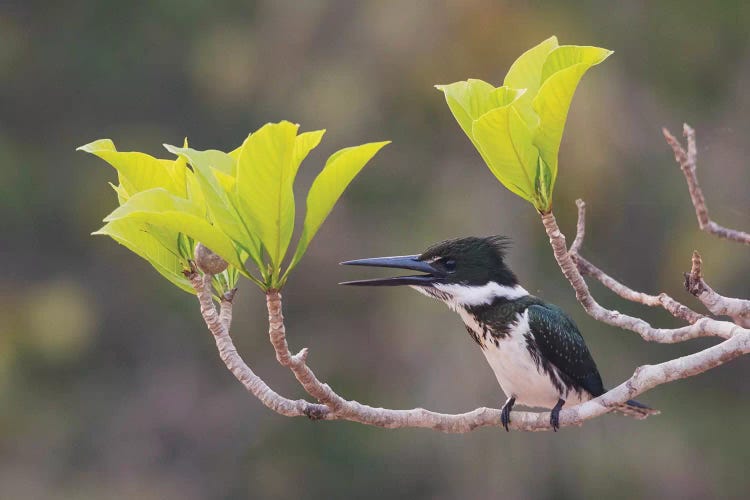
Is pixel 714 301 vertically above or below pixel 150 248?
below

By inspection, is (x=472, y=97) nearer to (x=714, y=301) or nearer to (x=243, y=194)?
(x=243, y=194)

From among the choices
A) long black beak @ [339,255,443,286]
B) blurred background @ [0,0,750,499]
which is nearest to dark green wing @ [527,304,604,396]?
long black beak @ [339,255,443,286]

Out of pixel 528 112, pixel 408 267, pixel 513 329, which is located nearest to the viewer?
pixel 528 112

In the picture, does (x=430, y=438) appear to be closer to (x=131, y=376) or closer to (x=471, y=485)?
(x=471, y=485)

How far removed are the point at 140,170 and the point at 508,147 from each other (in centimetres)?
67

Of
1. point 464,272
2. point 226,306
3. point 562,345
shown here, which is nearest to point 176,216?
point 226,306

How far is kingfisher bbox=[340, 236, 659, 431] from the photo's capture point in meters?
3.26

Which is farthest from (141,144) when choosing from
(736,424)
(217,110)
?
(736,424)

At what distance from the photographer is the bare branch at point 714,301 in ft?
7.97

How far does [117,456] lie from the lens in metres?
12.2

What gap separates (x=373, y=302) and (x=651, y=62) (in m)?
Answer: 3.47

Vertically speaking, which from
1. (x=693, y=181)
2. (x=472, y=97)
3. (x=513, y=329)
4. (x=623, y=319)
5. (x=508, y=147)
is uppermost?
(x=472, y=97)

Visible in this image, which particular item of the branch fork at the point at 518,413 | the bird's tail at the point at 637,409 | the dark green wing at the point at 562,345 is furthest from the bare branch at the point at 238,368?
the bird's tail at the point at 637,409

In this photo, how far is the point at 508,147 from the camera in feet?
7.32
